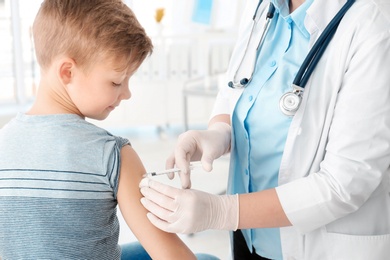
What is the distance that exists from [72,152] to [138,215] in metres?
0.21

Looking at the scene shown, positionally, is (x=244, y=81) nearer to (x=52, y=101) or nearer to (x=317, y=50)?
(x=317, y=50)

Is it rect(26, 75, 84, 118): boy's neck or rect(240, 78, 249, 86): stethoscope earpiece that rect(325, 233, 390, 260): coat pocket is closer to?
rect(240, 78, 249, 86): stethoscope earpiece

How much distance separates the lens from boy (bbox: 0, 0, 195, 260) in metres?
1.12

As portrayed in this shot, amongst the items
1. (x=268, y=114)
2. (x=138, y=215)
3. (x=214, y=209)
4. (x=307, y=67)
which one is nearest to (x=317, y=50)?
(x=307, y=67)

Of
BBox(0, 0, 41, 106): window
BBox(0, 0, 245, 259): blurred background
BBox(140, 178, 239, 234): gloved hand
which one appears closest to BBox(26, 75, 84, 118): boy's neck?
BBox(140, 178, 239, 234): gloved hand

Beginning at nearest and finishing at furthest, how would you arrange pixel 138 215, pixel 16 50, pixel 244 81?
pixel 138 215, pixel 244 81, pixel 16 50

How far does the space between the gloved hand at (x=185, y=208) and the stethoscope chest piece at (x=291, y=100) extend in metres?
0.23

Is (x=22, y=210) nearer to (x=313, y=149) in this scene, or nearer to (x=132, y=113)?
(x=313, y=149)

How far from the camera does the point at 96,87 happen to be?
119 centimetres

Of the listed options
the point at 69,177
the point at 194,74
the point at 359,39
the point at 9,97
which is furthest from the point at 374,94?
the point at 9,97

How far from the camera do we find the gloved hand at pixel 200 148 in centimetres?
141

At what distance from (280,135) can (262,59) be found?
0.23 metres

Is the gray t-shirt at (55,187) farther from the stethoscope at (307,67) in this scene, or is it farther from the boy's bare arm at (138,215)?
the stethoscope at (307,67)

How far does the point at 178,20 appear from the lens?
17.3ft
